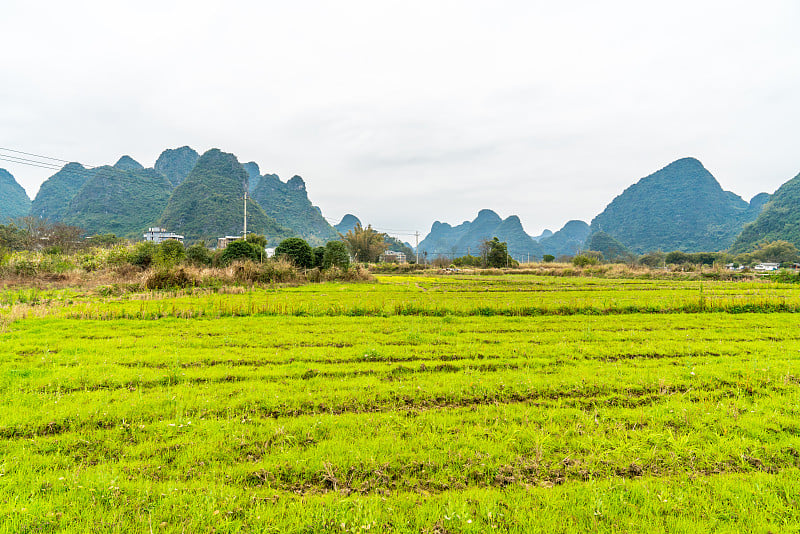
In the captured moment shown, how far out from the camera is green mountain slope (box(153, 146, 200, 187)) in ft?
502

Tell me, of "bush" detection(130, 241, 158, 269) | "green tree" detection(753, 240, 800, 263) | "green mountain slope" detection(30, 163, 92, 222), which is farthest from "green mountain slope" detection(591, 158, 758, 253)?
"green mountain slope" detection(30, 163, 92, 222)

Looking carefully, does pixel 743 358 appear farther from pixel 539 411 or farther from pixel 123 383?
pixel 123 383

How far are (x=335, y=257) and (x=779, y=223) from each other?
111910 millimetres

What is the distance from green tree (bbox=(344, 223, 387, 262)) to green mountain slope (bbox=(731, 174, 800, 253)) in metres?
91.9

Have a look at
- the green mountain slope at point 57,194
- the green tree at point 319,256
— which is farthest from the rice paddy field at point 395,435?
the green mountain slope at point 57,194

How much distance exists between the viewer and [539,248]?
176000mm

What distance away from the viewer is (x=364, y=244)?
63625 millimetres

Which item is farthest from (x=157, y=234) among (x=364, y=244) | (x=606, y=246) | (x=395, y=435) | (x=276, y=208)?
(x=606, y=246)

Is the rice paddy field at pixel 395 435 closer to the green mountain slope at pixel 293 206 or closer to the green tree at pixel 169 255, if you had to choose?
the green tree at pixel 169 255

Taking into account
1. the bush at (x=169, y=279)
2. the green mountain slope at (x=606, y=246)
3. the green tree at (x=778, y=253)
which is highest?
the green mountain slope at (x=606, y=246)

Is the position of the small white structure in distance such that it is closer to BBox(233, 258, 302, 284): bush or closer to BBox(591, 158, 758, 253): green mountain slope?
BBox(591, 158, 758, 253): green mountain slope

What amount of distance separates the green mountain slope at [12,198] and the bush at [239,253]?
553 feet

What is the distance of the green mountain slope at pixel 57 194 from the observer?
122m

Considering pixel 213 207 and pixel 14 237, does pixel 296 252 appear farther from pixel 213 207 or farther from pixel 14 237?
pixel 213 207
